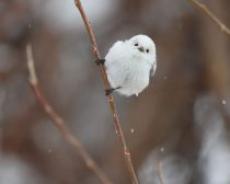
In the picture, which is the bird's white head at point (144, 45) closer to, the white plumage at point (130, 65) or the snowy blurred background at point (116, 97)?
the white plumage at point (130, 65)

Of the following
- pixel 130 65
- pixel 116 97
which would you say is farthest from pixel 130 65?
pixel 116 97

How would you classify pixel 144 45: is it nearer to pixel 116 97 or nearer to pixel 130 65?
pixel 130 65

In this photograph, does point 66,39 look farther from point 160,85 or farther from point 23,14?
point 160,85

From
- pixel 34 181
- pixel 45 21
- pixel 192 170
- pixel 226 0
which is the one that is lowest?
pixel 192 170

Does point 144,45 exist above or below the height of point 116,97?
above

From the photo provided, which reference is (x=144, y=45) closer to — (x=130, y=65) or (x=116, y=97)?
(x=130, y=65)

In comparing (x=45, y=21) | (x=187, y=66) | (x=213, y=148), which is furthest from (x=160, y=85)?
(x=45, y=21)

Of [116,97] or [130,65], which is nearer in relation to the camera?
[130,65]
